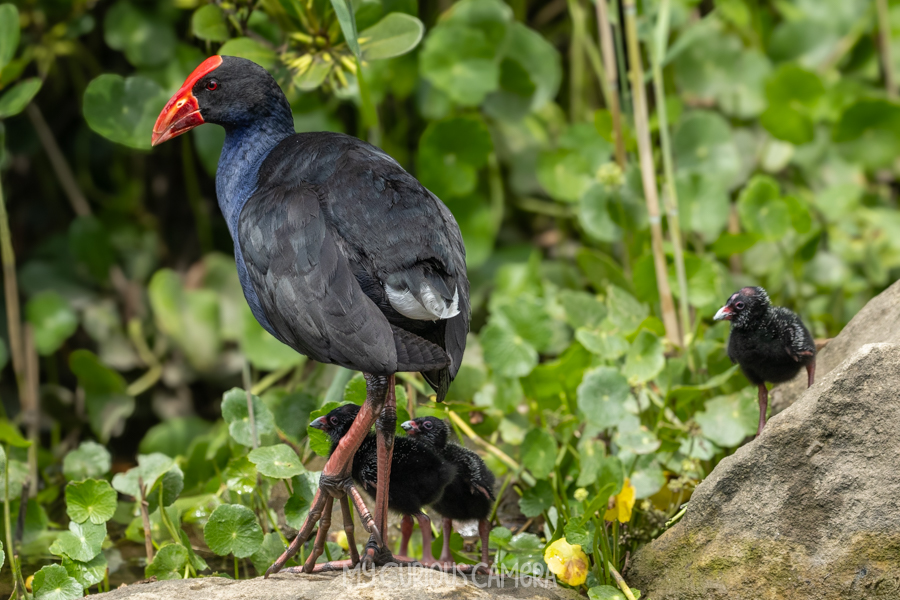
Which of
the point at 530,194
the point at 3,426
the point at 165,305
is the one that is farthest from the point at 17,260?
the point at 530,194

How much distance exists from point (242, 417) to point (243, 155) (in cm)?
68

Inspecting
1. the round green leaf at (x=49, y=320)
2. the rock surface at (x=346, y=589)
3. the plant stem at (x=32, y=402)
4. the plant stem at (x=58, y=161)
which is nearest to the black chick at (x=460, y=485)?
the rock surface at (x=346, y=589)

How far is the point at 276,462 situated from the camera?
6.62ft

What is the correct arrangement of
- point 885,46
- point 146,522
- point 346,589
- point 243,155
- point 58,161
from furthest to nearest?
point 885,46 → point 58,161 → point 146,522 → point 243,155 → point 346,589

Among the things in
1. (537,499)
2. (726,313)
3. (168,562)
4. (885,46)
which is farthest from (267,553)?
(885,46)

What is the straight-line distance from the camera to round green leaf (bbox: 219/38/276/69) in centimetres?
240

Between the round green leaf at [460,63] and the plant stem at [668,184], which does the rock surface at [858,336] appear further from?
the round green leaf at [460,63]

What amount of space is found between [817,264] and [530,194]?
117 centimetres

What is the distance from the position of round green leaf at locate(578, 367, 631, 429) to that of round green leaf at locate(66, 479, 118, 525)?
115 centimetres

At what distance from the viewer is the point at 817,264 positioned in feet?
11.2

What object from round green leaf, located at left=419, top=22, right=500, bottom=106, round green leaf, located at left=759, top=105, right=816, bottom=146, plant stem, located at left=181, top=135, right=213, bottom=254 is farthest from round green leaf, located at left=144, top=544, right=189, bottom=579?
round green leaf, located at left=759, top=105, right=816, bottom=146

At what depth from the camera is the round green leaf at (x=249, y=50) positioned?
2402 mm

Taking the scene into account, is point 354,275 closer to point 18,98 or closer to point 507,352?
point 507,352

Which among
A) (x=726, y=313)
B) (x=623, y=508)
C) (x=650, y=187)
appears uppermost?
(x=650, y=187)
